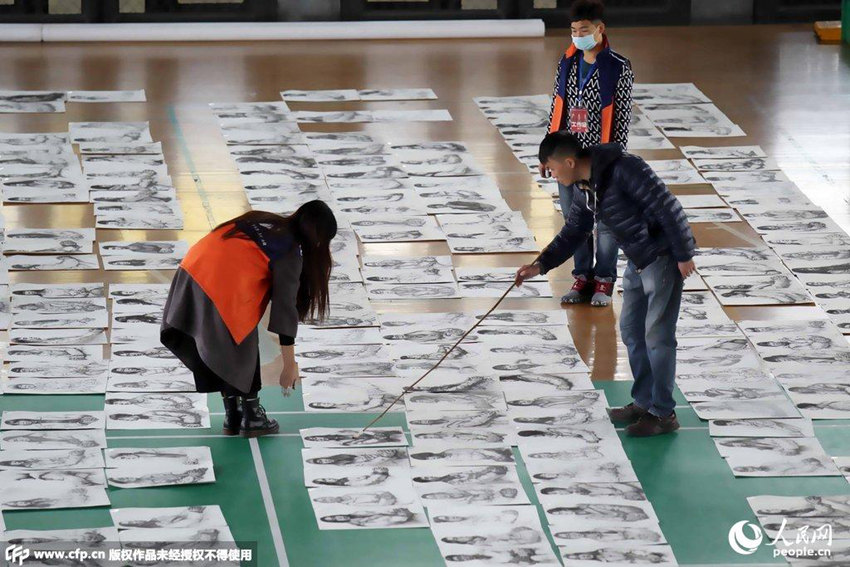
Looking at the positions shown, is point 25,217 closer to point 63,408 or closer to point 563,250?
point 63,408

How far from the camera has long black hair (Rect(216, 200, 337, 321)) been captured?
6016 millimetres

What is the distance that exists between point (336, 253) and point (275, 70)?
429 cm

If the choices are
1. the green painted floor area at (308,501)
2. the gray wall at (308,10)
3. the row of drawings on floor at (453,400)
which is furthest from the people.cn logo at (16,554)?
the gray wall at (308,10)

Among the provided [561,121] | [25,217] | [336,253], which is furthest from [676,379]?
[25,217]

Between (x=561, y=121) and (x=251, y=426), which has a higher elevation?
(x=561, y=121)

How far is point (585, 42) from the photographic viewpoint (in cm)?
775

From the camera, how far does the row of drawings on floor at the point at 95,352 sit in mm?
5883

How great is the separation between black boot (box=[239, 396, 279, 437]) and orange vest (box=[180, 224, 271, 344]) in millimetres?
436

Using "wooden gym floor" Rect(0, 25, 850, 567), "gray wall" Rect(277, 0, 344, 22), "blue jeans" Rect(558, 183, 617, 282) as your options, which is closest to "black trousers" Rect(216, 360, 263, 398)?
"wooden gym floor" Rect(0, 25, 850, 567)

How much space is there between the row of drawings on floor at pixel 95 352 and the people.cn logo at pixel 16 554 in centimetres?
5

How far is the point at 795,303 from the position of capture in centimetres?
810

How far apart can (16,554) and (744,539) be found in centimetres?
263

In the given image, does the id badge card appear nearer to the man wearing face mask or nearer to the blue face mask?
the man wearing face mask

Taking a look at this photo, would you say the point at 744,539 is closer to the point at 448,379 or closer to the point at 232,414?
the point at 448,379
